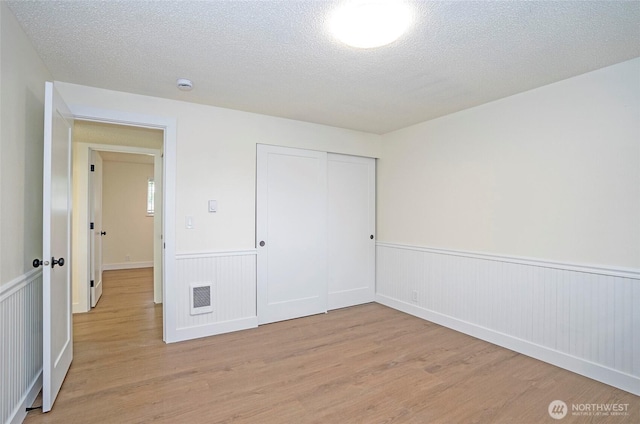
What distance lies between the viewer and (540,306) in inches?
111

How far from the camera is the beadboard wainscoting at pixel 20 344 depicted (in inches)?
69.2

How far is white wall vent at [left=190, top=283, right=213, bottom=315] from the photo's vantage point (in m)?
3.26

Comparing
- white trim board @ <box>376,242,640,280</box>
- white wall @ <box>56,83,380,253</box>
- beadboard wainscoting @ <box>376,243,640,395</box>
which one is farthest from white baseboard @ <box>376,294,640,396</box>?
white wall @ <box>56,83,380,253</box>

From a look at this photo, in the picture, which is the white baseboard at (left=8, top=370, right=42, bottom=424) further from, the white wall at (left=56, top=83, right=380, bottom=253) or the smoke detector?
the smoke detector

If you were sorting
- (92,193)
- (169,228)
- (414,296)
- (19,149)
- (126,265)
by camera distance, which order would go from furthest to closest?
1. (126,265)
2. (92,193)
3. (414,296)
4. (169,228)
5. (19,149)

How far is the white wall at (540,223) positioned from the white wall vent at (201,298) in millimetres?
2406

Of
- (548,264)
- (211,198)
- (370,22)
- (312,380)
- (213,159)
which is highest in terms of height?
(370,22)

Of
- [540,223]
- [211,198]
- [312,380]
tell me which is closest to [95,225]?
[211,198]

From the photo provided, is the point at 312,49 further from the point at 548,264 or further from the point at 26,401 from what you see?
the point at 26,401

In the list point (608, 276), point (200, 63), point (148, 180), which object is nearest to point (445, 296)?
point (608, 276)

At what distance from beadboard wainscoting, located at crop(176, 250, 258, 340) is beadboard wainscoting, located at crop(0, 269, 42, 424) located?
110 centimetres

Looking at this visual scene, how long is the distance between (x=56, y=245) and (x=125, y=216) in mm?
5447

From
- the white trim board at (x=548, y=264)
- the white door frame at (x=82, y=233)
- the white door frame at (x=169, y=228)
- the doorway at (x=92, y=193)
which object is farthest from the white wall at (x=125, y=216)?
the white trim board at (x=548, y=264)

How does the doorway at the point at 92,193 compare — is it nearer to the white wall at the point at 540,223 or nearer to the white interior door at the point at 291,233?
the white interior door at the point at 291,233
